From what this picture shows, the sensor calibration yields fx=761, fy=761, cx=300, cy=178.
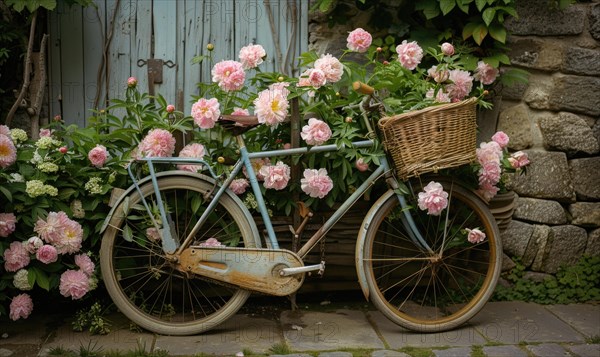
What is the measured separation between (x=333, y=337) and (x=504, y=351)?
0.88 meters

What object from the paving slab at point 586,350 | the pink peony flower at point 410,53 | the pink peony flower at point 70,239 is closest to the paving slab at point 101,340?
the pink peony flower at point 70,239

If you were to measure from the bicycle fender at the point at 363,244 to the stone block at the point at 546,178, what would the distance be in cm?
121

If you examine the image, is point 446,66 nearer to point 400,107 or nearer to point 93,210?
point 400,107

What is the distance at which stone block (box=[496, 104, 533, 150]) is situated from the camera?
4.87 meters

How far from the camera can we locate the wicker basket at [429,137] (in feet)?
12.7

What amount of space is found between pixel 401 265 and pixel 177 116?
160cm

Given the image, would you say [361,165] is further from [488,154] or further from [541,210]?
[541,210]

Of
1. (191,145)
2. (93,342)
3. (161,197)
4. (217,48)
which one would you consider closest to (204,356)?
(93,342)

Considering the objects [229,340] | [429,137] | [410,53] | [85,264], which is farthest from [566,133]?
[85,264]

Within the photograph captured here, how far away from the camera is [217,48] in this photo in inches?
191

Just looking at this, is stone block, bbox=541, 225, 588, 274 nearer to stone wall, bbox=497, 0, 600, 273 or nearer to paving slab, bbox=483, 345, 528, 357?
stone wall, bbox=497, 0, 600, 273

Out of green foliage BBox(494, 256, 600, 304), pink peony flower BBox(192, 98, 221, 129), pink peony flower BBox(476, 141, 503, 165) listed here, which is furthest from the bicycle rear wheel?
green foliage BBox(494, 256, 600, 304)

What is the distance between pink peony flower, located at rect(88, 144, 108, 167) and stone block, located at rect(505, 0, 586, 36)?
260cm

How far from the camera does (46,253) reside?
388 centimetres
